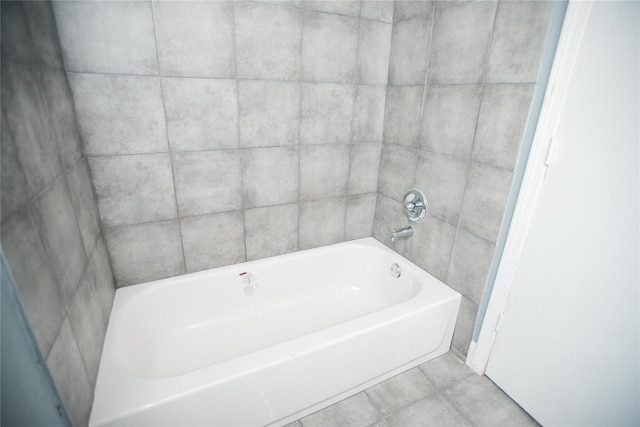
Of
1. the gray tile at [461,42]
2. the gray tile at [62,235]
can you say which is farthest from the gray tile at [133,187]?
the gray tile at [461,42]

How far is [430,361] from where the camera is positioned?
1.69 meters

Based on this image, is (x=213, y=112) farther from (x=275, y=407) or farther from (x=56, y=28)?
(x=275, y=407)

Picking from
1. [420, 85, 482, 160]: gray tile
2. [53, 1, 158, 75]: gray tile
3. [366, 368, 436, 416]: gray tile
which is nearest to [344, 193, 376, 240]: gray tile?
[420, 85, 482, 160]: gray tile

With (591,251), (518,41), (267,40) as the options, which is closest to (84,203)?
(267,40)

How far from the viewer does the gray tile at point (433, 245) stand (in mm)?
1641

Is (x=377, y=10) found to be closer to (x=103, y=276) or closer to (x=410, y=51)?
(x=410, y=51)

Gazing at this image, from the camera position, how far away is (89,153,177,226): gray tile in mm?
1405

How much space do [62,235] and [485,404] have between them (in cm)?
183

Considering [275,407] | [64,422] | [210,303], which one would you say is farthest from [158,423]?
[210,303]

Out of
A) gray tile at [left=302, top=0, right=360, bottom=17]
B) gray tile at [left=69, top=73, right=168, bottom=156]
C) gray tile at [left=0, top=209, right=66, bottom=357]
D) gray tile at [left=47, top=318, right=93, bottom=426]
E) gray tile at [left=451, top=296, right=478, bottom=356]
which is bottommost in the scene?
gray tile at [left=451, top=296, right=478, bottom=356]

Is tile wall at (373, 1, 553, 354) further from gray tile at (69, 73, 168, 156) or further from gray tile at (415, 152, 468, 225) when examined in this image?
gray tile at (69, 73, 168, 156)

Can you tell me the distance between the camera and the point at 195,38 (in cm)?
137

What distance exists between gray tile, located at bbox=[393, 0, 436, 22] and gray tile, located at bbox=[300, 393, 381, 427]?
1.88m

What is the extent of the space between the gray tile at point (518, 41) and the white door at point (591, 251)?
13cm
